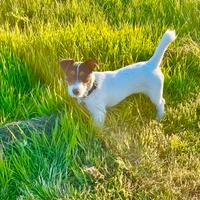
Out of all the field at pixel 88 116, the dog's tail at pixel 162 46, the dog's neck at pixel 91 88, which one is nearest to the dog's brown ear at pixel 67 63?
the dog's neck at pixel 91 88

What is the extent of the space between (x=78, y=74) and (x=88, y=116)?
0.39 metres

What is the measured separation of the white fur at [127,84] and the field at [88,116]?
4.3 inches

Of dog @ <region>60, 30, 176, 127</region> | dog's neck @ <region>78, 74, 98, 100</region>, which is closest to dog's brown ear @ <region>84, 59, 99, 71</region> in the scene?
dog @ <region>60, 30, 176, 127</region>

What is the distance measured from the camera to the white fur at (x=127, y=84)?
147 inches

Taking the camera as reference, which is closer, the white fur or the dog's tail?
the white fur

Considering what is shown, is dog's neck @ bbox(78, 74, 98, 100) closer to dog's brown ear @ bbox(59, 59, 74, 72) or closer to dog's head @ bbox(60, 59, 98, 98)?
dog's head @ bbox(60, 59, 98, 98)

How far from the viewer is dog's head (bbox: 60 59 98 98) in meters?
3.49

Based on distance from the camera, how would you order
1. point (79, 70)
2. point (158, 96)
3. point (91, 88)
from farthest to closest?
point (158, 96), point (91, 88), point (79, 70)

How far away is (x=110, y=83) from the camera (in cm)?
378

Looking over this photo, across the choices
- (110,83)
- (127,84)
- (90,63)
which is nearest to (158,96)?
(127,84)

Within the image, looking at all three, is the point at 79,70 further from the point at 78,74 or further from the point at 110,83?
the point at 110,83

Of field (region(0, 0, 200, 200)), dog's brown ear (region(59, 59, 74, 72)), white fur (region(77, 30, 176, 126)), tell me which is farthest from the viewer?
white fur (region(77, 30, 176, 126))

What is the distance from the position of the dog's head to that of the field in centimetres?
23

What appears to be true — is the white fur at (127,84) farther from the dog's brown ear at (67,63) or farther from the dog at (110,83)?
the dog's brown ear at (67,63)
